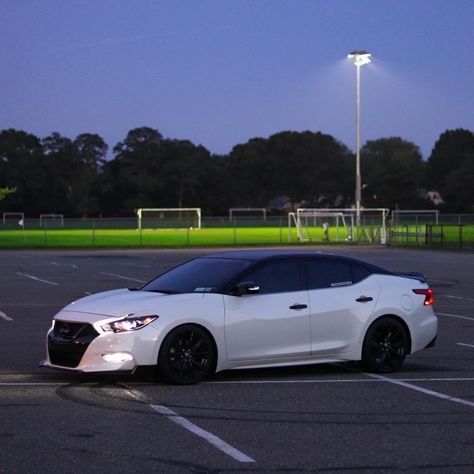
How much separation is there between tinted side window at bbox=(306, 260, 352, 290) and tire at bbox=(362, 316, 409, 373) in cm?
61

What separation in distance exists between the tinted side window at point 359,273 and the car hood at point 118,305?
1984 millimetres

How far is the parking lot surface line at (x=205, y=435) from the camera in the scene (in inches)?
291

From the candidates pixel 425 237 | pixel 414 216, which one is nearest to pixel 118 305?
pixel 425 237

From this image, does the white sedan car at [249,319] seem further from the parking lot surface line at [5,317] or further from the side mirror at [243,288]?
the parking lot surface line at [5,317]

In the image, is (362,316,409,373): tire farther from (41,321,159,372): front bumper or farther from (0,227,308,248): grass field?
(0,227,308,248): grass field

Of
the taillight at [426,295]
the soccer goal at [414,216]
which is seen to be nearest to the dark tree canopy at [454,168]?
the soccer goal at [414,216]

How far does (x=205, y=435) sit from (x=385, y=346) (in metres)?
4.04

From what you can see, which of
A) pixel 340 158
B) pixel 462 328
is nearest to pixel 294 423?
pixel 462 328

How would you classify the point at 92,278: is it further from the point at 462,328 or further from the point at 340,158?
the point at 340,158

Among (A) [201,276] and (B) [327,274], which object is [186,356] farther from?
(B) [327,274]

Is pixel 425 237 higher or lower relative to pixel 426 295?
lower

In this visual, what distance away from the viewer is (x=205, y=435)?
26.6 feet

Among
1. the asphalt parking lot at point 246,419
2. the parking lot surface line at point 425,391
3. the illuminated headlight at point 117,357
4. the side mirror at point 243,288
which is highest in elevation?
the side mirror at point 243,288

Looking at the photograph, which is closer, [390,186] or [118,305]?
[118,305]
